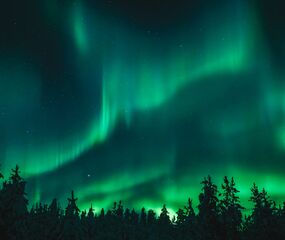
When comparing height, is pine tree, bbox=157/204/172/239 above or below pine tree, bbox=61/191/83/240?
above

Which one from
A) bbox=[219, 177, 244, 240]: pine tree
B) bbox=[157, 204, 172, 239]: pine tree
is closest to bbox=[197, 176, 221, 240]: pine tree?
bbox=[219, 177, 244, 240]: pine tree

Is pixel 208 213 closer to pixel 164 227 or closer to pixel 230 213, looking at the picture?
pixel 230 213

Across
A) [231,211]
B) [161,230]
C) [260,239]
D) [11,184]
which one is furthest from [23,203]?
[161,230]

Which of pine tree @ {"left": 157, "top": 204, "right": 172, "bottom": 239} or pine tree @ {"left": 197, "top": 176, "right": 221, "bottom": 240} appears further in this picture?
pine tree @ {"left": 157, "top": 204, "right": 172, "bottom": 239}

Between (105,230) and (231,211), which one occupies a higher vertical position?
(105,230)

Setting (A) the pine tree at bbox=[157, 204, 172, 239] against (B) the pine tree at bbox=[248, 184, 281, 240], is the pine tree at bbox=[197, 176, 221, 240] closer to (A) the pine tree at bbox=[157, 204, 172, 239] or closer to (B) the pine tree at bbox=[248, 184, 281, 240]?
(B) the pine tree at bbox=[248, 184, 281, 240]

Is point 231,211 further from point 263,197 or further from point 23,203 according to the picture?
point 23,203

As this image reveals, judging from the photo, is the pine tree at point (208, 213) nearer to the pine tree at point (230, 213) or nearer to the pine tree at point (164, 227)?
the pine tree at point (230, 213)

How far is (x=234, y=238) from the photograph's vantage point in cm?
3950

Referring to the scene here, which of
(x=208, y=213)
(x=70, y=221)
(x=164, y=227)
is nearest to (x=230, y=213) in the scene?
(x=208, y=213)

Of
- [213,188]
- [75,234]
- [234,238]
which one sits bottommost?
[234,238]

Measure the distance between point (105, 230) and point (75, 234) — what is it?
25.5 metres

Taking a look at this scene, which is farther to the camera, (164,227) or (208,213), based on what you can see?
(164,227)

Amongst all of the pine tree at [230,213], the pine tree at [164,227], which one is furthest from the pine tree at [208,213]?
the pine tree at [164,227]
